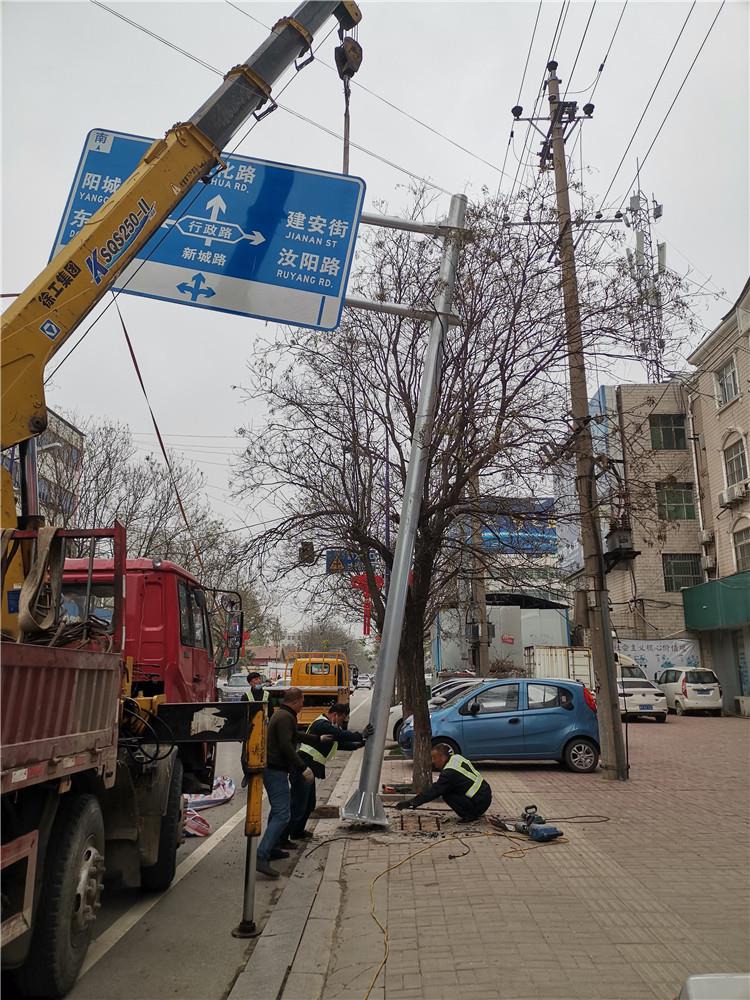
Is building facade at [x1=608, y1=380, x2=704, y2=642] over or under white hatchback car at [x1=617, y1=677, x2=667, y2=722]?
over

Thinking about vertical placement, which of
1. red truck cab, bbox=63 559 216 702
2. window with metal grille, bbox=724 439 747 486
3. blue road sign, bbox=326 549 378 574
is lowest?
red truck cab, bbox=63 559 216 702

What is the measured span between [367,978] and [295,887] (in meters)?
2.37

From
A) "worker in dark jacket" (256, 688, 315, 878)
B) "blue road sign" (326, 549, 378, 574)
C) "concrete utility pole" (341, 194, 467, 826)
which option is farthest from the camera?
"blue road sign" (326, 549, 378, 574)

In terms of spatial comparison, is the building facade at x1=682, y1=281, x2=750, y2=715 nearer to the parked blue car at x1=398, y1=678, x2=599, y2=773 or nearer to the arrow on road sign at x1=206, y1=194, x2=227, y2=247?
the parked blue car at x1=398, y1=678, x2=599, y2=773

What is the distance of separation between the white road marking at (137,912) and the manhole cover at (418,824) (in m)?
2.09

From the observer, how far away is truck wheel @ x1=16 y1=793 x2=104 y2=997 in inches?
173

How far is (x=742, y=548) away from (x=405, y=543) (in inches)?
892

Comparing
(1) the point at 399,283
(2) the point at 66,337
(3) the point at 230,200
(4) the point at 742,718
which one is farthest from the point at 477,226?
(4) the point at 742,718

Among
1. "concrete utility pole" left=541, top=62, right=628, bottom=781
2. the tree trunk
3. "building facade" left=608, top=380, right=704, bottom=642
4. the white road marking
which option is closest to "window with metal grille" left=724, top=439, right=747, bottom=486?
"building facade" left=608, top=380, right=704, bottom=642

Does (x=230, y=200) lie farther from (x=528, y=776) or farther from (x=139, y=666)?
(x=528, y=776)

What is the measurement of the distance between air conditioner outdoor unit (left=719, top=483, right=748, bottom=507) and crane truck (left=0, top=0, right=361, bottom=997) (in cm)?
2330

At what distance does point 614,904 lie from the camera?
5754 millimetres

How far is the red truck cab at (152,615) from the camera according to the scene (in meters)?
7.18

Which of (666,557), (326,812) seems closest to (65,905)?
(326,812)
